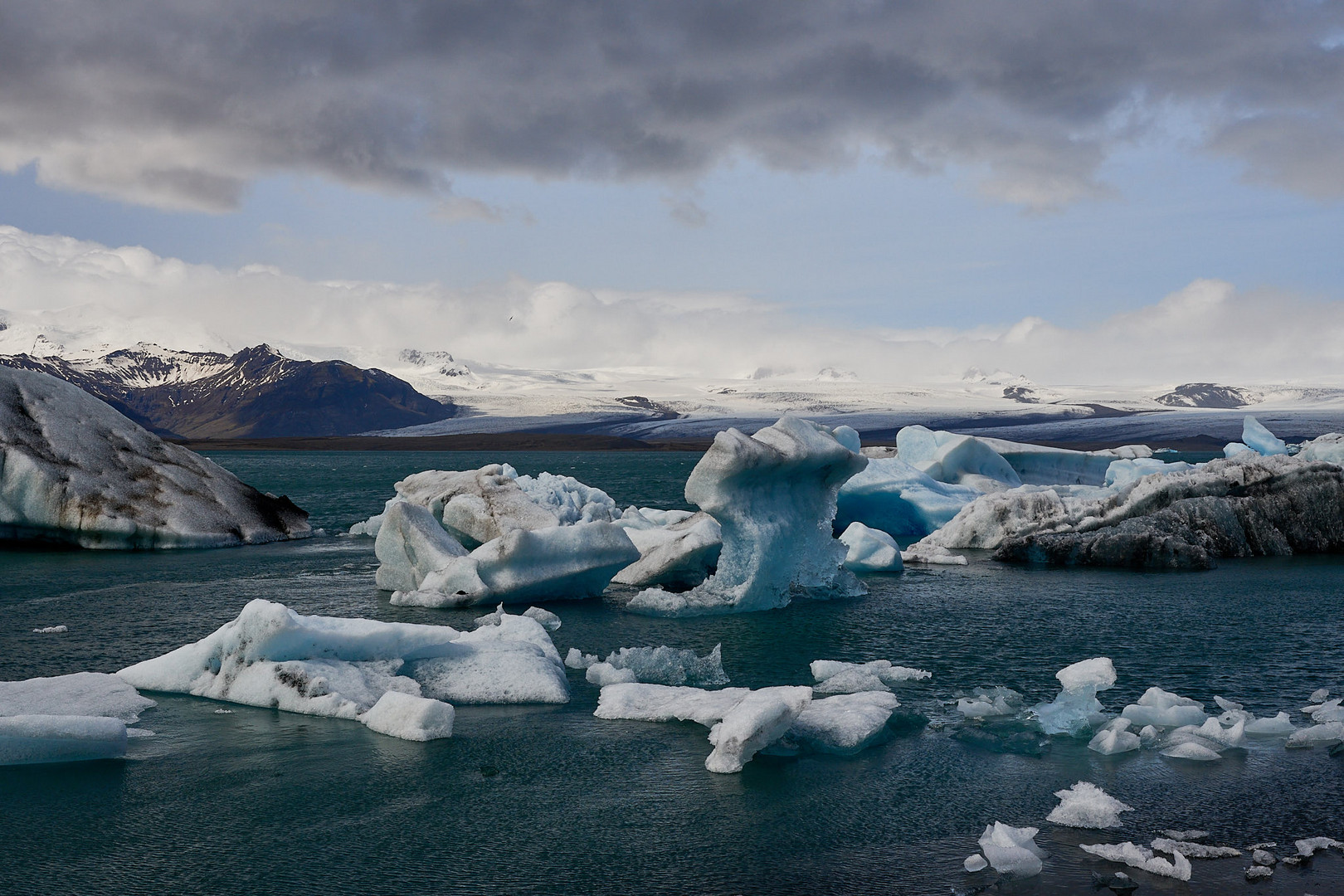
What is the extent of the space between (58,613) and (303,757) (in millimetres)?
6419

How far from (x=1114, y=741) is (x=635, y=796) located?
282 cm

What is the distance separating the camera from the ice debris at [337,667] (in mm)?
6684

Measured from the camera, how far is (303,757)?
5633mm

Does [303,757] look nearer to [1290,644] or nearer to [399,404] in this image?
[1290,644]

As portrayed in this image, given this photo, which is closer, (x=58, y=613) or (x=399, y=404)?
(x=58, y=613)

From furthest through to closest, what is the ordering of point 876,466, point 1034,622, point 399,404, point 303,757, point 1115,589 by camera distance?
1. point 399,404
2. point 876,466
3. point 1115,589
4. point 1034,622
5. point 303,757

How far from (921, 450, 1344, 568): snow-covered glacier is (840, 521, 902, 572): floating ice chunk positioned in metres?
2.19

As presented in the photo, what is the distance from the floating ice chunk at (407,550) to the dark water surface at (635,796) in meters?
3.05

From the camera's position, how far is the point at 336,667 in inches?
273

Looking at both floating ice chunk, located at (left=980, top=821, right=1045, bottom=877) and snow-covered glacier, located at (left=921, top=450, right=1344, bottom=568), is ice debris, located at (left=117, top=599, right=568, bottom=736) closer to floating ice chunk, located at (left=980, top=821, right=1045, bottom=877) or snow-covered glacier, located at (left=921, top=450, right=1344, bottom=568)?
floating ice chunk, located at (left=980, top=821, right=1045, bottom=877)

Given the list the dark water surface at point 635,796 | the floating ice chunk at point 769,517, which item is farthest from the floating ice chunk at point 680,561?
the dark water surface at point 635,796

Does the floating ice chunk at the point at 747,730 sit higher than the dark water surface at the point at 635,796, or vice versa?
the floating ice chunk at the point at 747,730

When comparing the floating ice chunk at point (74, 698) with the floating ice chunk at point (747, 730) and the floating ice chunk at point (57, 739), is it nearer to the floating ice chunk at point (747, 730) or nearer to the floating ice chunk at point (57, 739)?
the floating ice chunk at point (57, 739)

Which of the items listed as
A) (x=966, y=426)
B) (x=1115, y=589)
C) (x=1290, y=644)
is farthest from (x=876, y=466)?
(x=966, y=426)
